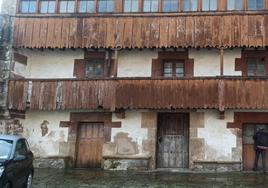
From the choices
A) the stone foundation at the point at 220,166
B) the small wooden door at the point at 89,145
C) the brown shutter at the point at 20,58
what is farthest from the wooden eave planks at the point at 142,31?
the stone foundation at the point at 220,166

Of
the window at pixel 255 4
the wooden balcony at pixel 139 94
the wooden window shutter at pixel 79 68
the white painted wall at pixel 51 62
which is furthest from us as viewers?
the white painted wall at pixel 51 62

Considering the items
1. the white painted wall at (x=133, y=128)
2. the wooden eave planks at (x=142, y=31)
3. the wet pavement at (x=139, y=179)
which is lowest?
the wet pavement at (x=139, y=179)

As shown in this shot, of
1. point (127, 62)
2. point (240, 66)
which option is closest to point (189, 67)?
point (240, 66)

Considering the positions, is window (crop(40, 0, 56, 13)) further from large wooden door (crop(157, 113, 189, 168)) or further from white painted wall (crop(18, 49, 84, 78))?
large wooden door (crop(157, 113, 189, 168))

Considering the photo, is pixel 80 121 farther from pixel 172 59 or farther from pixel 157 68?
pixel 172 59

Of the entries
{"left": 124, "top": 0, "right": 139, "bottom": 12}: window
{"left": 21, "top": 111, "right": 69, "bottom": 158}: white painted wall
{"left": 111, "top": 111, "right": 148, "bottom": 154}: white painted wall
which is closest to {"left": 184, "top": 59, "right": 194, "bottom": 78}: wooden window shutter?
{"left": 111, "top": 111, "right": 148, "bottom": 154}: white painted wall

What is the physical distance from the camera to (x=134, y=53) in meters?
19.7

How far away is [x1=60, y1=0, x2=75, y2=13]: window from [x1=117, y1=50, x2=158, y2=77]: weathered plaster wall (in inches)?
117

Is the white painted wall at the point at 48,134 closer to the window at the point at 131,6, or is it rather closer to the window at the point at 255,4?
the window at the point at 131,6

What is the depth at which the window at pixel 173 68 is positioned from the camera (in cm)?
1953

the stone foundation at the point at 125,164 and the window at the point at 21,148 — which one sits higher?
the window at the point at 21,148

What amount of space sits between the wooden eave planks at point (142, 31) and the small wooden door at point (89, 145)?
3.84 m

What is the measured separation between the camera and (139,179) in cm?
1538

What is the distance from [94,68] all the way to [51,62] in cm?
206
